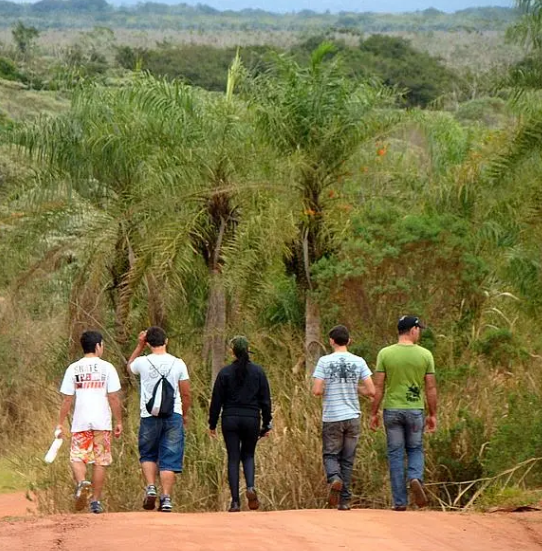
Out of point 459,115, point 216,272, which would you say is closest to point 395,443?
point 216,272

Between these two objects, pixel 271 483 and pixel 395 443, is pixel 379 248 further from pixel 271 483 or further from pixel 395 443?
pixel 395 443

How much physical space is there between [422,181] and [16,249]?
20.2 ft

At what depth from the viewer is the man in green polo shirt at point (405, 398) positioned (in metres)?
12.3

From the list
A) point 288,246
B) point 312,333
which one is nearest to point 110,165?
point 288,246

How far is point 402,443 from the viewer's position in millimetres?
12453

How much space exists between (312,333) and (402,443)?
6404mm

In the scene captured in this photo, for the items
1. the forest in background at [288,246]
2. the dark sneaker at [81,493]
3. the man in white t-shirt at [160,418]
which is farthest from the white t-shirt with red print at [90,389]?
the forest in background at [288,246]

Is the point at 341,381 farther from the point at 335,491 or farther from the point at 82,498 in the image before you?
the point at 82,498

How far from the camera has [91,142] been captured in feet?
62.2

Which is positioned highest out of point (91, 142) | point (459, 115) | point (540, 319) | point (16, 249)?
point (459, 115)

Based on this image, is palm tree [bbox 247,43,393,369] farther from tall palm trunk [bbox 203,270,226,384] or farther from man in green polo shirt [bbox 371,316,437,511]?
man in green polo shirt [bbox 371,316,437,511]

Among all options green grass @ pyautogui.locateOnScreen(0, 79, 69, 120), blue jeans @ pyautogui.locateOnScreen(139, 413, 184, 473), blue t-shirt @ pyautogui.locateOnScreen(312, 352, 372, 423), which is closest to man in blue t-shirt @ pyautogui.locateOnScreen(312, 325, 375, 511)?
blue t-shirt @ pyautogui.locateOnScreen(312, 352, 372, 423)

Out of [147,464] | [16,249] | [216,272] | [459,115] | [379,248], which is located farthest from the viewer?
[459,115]

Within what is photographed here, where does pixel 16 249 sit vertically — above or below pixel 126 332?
above
